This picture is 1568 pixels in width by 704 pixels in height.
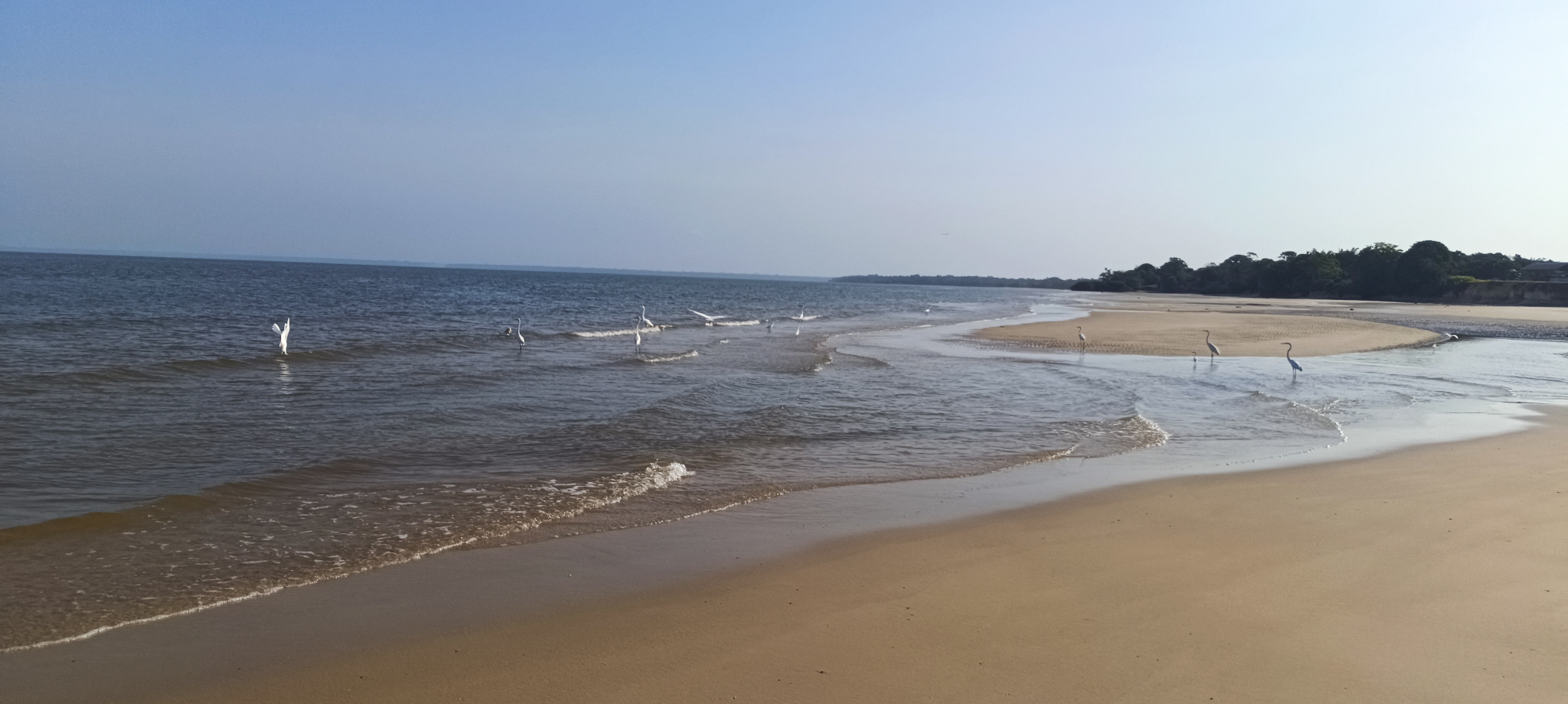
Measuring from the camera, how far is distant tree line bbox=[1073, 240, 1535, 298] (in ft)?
226

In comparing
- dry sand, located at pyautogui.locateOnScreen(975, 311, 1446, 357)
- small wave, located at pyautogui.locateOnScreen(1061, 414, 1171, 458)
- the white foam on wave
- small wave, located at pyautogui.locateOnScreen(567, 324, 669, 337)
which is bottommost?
small wave, located at pyautogui.locateOnScreen(567, 324, 669, 337)

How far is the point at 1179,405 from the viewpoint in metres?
13.3

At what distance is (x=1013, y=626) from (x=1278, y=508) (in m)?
3.75

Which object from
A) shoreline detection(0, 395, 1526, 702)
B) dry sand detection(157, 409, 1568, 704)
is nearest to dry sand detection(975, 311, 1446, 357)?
shoreline detection(0, 395, 1526, 702)

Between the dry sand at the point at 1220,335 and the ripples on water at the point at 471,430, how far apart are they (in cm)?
242

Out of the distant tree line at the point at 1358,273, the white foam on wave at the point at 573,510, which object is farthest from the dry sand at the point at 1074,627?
the distant tree line at the point at 1358,273

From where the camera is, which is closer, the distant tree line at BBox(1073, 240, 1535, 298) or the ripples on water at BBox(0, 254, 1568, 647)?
the ripples on water at BBox(0, 254, 1568, 647)

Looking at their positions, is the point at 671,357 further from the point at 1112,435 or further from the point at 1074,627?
the point at 1074,627

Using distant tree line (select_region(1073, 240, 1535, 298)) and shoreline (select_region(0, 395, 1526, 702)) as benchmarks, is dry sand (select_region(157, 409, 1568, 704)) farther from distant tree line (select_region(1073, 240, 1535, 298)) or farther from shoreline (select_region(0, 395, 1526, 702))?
distant tree line (select_region(1073, 240, 1535, 298))

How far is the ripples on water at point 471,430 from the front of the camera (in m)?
5.95

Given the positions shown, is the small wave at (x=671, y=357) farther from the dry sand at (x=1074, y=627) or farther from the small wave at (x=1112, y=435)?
the dry sand at (x=1074, y=627)

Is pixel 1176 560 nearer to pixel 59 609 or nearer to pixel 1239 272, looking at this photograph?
pixel 59 609

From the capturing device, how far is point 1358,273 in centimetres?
7588

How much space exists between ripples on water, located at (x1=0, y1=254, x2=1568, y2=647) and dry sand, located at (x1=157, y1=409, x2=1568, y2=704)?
1.89 meters
